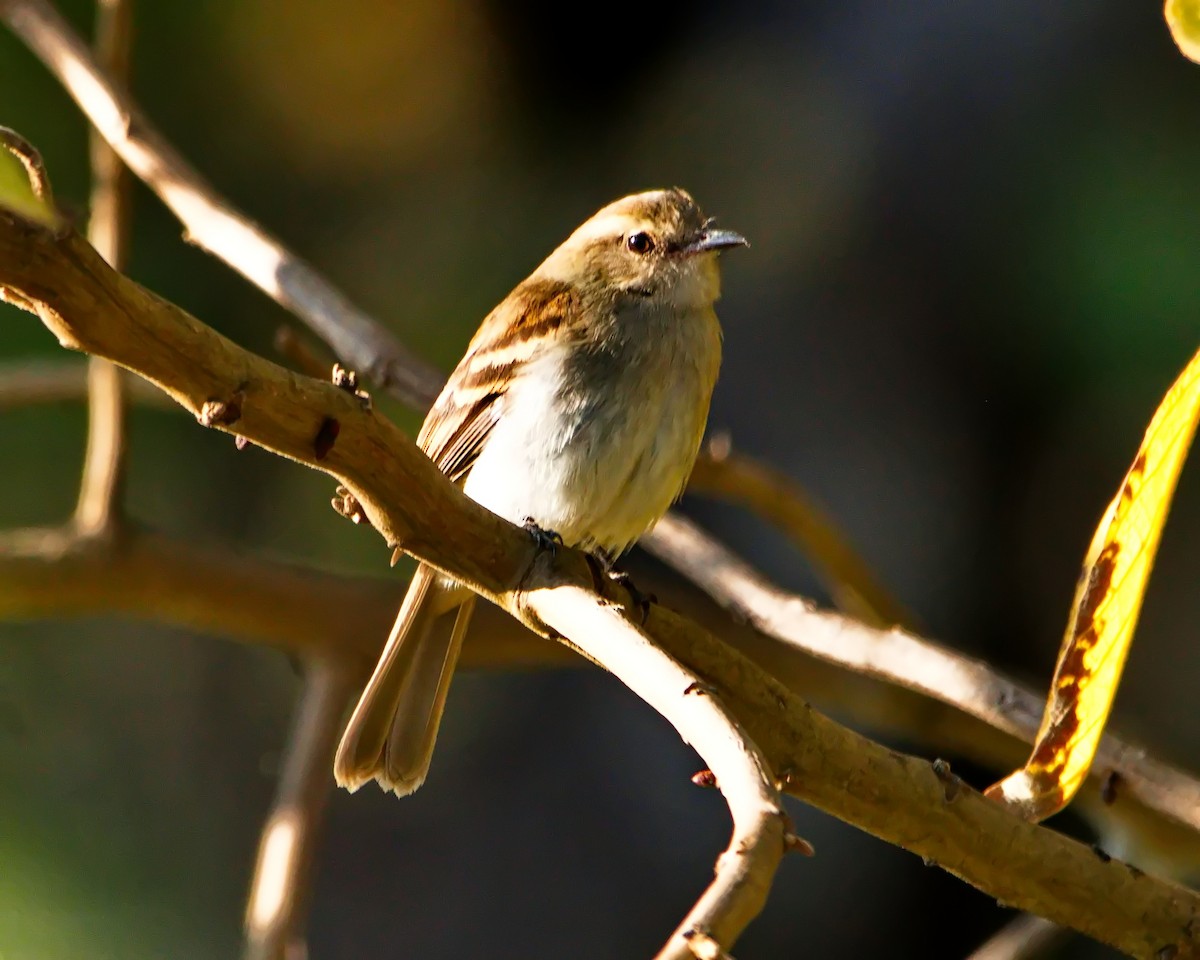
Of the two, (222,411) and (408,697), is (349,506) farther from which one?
(408,697)

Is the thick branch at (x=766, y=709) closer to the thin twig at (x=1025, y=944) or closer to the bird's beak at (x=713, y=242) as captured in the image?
the thin twig at (x=1025, y=944)

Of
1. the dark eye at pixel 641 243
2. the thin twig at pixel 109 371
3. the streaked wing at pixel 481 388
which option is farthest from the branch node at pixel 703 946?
the dark eye at pixel 641 243

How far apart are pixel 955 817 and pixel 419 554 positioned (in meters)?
0.78

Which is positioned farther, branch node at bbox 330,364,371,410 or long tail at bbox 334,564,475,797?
long tail at bbox 334,564,475,797

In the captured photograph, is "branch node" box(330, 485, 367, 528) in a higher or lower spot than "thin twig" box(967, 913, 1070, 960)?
lower

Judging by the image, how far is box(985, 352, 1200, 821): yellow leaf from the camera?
4.90 feet

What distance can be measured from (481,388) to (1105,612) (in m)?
1.75

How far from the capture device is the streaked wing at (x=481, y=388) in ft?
10.4

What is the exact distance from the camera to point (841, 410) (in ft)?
15.6

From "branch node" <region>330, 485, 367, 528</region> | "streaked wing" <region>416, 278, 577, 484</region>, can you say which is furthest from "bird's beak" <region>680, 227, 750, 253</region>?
"branch node" <region>330, 485, 367, 528</region>

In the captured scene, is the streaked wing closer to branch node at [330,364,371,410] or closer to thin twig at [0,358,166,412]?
thin twig at [0,358,166,412]

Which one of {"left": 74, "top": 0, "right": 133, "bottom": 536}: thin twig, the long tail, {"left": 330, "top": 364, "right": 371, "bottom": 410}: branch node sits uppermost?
{"left": 74, "top": 0, "right": 133, "bottom": 536}: thin twig

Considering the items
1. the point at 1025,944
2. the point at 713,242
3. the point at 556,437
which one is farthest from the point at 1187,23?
the point at 713,242

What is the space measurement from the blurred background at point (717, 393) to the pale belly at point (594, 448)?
1458 mm
